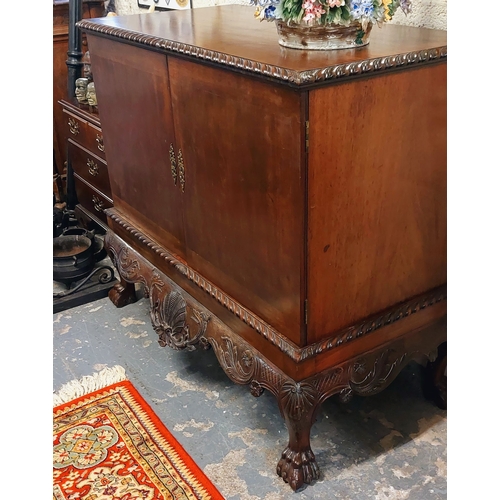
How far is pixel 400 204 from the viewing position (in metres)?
1.28

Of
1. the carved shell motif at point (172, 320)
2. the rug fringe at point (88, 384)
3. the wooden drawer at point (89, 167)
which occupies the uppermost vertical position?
the wooden drawer at point (89, 167)

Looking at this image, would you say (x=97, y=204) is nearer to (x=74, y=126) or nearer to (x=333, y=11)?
(x=74, y=126)

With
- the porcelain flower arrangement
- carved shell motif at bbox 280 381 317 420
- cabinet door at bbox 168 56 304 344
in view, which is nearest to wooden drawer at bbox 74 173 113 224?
cabinet door at bbox 168 56 304 344

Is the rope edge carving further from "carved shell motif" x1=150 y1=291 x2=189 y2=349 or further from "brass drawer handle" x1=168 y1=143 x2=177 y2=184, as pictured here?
"carved shell motif" x1=150 y1=291 x2=189 y2=349

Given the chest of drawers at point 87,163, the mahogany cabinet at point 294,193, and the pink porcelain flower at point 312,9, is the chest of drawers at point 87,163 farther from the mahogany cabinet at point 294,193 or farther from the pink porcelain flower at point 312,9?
the pink porcelain flower at point 312,9

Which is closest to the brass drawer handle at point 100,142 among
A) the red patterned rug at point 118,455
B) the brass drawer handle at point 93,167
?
the brass drawer handle at point 93,167

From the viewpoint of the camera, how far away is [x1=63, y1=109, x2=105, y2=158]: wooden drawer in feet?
7.80

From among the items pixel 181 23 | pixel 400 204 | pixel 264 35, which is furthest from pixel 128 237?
pixel 400 204

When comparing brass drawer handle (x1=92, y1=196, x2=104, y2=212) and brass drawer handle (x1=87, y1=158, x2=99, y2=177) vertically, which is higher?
brass drawer handle (x1=87, y1=158, x2=99, y2=177)

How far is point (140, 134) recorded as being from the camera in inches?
66.0

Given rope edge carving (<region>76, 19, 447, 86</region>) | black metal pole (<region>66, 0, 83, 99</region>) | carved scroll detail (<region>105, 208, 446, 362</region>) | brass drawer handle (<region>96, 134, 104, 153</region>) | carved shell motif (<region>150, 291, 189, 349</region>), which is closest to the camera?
rope edge carving (<region>76, 19, 447, 86</region>)

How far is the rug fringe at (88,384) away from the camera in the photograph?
1.83 meters

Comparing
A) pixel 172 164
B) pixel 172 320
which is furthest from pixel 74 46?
pixel 172 320

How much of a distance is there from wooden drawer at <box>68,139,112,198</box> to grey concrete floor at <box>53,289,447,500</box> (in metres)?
0.70
